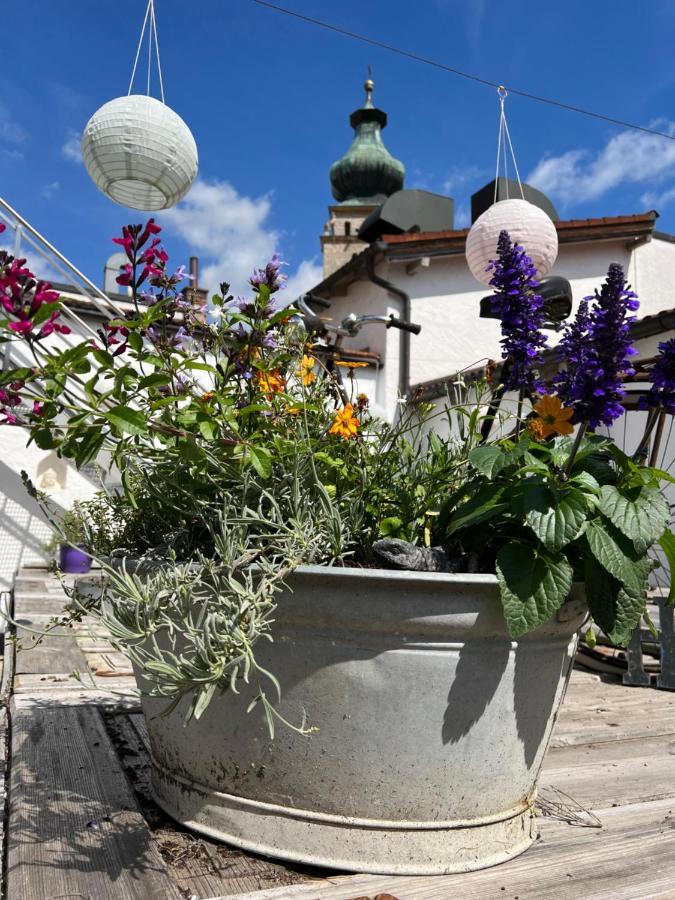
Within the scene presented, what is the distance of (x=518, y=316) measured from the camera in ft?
3.57

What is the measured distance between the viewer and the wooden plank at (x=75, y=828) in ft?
2.74

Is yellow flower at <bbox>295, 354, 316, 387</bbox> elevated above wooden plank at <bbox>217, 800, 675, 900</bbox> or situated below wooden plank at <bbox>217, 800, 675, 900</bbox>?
above

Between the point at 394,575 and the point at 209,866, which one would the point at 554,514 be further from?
the point at 209,866

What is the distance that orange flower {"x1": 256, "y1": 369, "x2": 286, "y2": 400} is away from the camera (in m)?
1.09

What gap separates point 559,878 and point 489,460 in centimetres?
59

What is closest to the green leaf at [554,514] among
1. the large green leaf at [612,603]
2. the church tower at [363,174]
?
the large green leaf at [612,603]

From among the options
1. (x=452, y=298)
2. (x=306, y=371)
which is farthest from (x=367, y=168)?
(x=306, y=371)

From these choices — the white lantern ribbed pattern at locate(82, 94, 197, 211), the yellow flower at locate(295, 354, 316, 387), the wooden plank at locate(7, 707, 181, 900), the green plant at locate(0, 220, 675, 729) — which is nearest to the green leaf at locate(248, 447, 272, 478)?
the green plant at locate(0, 220, 675, 729)

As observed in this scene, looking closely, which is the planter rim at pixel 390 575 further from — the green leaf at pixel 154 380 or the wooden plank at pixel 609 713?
the wooden plank at pixel 609 713

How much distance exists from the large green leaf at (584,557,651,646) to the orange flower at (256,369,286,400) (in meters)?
0.56

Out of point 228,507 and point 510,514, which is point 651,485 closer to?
point 510,514

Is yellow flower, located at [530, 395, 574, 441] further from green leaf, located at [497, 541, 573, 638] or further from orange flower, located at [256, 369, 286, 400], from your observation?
orange flower, located at [256, 369, 286, 400]

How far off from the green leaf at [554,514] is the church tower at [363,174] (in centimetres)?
2505

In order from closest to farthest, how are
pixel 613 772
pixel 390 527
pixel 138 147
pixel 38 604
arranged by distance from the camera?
pixel 390 527
pixel 613 772
pixel 38 604
pixel 138 147
